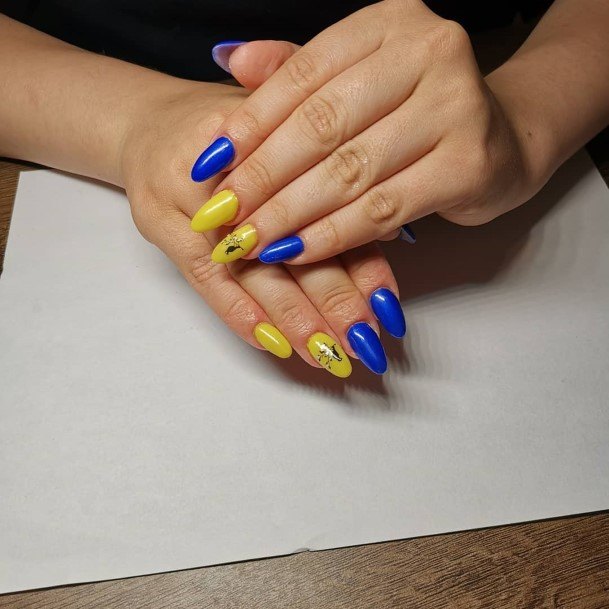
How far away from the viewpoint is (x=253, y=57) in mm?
576

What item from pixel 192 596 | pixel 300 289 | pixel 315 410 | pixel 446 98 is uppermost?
pixel 446 98

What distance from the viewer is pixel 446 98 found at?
528mm

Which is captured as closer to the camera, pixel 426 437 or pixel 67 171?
pixel 426 437

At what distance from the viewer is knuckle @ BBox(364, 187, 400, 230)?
535 millimetres

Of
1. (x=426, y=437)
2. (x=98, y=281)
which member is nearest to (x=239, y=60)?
(x=98, y=281)

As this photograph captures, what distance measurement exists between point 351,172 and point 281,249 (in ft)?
0.27

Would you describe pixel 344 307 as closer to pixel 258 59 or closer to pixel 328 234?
pixel 328 234

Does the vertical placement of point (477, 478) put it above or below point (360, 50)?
below

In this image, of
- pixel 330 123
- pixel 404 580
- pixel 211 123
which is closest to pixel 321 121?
pixel 330 123

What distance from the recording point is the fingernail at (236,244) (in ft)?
1.76

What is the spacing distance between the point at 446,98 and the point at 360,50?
0.08 metres

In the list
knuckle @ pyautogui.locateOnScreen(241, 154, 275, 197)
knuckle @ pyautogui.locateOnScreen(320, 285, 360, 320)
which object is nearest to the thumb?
knuckle @ pyautogui.locateOnScreen(241, 154, 275, 197)

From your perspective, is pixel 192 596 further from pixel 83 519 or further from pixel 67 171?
pixel 67 171

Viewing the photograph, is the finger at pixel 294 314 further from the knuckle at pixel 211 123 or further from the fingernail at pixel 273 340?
the knuckle at pixel 211 123
